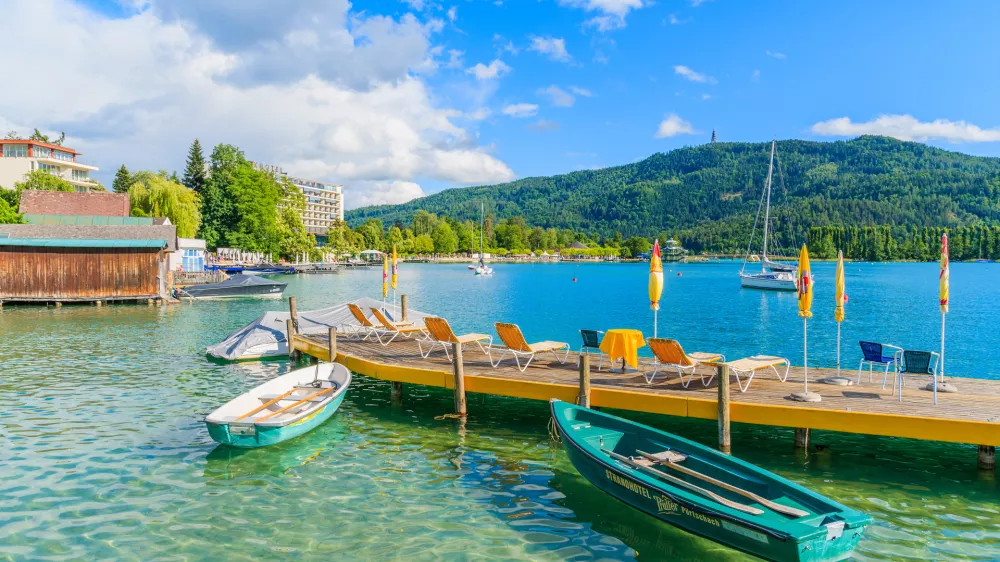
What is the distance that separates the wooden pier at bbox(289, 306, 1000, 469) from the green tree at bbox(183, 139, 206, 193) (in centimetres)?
9079

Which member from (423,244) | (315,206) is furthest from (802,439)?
(315,206)

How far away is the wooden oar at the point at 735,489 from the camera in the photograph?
7312 millimetres

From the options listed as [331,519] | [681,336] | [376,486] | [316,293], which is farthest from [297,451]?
[316,293]

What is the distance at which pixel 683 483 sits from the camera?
8172 millimetres

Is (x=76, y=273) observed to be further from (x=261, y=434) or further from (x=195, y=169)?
(x=195, y=169)

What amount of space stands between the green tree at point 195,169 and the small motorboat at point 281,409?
91.9 m

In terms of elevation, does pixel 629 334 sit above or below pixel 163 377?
above

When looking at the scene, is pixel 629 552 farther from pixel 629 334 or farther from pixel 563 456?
pixel 629 334

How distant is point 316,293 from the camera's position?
55906 millimetres

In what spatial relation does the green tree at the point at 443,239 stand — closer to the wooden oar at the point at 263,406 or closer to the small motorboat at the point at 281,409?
the small motorboat at the point at 281,409

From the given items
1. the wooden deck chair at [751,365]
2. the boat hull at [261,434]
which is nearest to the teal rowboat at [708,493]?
the wooden deck chair at [751,365]

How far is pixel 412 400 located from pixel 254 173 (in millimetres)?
72874

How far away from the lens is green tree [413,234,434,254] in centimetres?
18838

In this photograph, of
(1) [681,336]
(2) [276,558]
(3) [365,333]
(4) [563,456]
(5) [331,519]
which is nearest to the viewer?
(2) [276,558]
